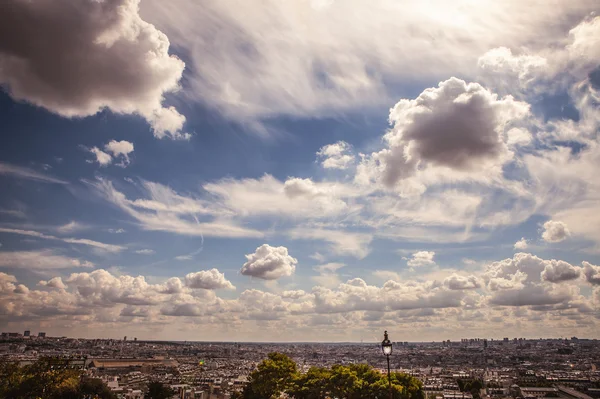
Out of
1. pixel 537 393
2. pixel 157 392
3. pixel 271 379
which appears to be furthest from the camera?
pixel 537 393

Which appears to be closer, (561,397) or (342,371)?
(342,371)

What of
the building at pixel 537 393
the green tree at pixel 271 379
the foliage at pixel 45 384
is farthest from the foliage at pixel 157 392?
the building at pixel 537 393

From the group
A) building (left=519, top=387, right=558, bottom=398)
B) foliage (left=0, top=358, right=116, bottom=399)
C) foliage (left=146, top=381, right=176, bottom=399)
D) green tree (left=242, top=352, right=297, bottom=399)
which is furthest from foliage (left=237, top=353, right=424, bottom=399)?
building (left=519, top=387, right=558, bottom=398)

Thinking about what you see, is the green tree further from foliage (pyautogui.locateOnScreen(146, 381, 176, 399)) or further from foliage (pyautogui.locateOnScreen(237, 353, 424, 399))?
foliage (pyautogui.locateOnScreen(146, 381, 176, 399))

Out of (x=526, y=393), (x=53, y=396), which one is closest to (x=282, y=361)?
(x=53, y=396)

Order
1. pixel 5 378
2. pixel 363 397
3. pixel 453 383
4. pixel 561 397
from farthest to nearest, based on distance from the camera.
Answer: pixel 453 383 < pixel 561 397 < pixel 5 378 < pixel 363 397

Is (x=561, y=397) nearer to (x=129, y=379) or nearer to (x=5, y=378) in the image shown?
(x=129, y=379)

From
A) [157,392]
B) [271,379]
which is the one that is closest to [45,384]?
[157,392]

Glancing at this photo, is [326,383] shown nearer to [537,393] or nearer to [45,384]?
[45,384]
